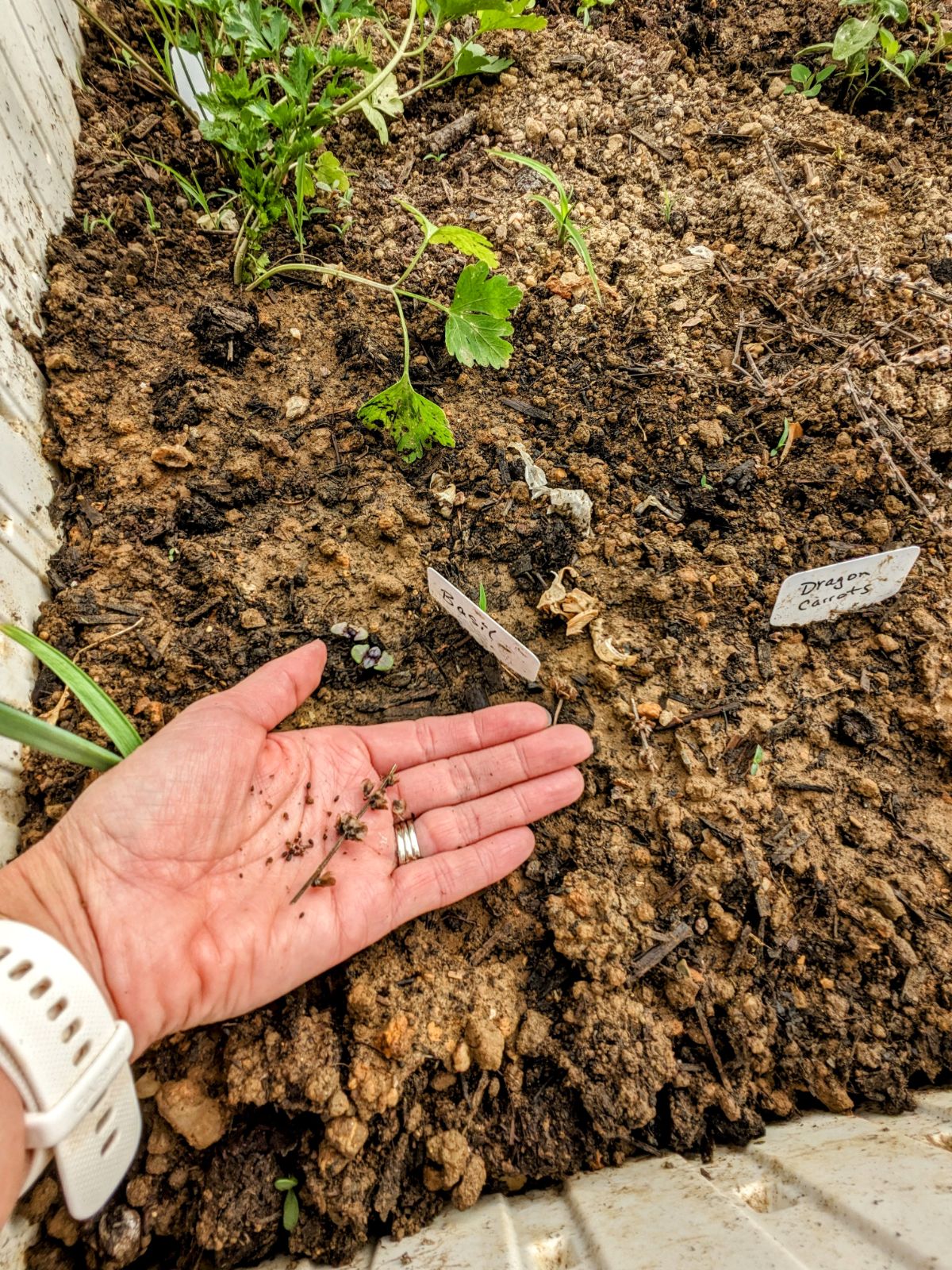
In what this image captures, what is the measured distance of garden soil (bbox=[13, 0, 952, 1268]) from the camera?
3.95 feet

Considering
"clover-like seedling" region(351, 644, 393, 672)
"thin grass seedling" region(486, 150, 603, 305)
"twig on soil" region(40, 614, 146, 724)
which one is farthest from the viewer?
"thin grass seedling" region(486, 150, 603, 305)

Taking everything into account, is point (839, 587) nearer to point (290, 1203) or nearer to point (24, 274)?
point (290, 1203)

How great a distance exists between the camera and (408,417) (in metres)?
1.75

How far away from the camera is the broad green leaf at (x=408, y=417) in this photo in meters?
1.72

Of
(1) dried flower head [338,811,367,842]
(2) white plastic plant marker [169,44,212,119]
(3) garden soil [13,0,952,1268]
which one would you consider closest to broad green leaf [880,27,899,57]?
(3) garden soil [13,0,952,1268]

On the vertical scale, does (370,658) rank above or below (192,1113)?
above

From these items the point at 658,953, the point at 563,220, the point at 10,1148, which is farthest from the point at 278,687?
the point at 563,220

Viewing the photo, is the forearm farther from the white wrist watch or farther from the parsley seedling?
the parsley seedling

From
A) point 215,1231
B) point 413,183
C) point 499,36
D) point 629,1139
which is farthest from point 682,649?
point 499,36

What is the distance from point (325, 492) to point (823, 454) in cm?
131

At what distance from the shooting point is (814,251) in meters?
2.04

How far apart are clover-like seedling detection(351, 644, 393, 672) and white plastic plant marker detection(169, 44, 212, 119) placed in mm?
1764

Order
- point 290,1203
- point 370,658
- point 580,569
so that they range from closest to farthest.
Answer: point 290,1203 < point 370,658 < point 580,569

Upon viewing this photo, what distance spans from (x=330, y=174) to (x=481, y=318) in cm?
73
